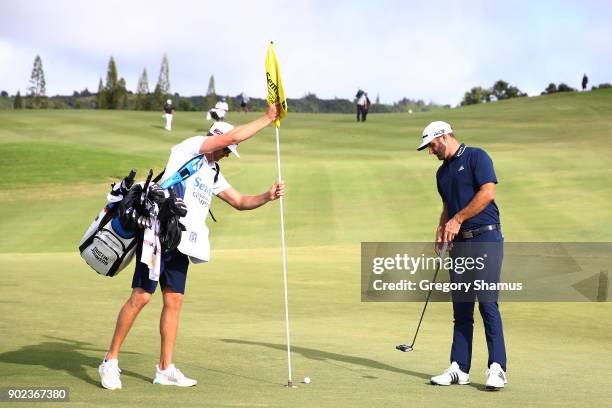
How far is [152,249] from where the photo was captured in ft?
27.8

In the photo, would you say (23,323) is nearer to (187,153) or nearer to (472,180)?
(187,153)

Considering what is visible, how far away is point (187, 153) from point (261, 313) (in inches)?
237

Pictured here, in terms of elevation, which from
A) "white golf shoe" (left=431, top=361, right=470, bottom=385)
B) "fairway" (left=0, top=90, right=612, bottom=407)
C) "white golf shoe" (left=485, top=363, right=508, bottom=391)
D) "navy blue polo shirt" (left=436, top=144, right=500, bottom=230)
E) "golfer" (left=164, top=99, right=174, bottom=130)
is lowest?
"fairway" (left=0, top=90, right=612, bottom=407)

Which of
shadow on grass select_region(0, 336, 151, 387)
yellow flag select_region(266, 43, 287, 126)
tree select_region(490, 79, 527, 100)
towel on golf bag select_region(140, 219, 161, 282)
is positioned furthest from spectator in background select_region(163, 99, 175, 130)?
tree select_region(490, 79, 527, 100)

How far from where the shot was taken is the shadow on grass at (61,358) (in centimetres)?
920

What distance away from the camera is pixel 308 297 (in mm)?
15961

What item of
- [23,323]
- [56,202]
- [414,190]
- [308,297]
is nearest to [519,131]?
[414,190]

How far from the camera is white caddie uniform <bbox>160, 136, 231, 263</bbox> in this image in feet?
28.3

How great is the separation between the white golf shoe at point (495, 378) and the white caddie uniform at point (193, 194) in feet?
8.74

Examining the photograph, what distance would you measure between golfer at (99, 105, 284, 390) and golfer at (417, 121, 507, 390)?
1.79 metres

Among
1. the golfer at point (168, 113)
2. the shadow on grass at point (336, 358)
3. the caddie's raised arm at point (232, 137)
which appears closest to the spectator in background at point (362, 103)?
the golfer at point (168, 113)

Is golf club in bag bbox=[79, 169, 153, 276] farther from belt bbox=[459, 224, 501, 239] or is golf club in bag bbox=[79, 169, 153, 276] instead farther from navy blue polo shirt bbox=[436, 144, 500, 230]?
belt bbox=[459, 224, 501, 239]

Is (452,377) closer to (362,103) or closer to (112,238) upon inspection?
(112,238)

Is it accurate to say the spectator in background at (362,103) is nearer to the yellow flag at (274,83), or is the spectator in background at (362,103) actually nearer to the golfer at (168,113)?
the golfer at (168,113)
